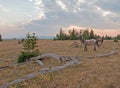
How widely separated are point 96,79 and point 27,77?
4.05 metres

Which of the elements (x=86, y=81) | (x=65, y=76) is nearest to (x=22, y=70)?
(x=65, y=76)

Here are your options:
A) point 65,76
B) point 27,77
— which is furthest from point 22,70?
point 65,76

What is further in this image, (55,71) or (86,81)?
(55,71)

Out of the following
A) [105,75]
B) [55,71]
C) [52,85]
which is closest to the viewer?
[52,85]

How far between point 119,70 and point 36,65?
649cm

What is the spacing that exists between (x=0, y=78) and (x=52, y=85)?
418 cm

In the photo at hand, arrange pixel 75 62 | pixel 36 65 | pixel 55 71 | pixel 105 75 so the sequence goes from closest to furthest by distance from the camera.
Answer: pixel 105 75, pixel 55 71, pixel 75 62, pixel 36 65

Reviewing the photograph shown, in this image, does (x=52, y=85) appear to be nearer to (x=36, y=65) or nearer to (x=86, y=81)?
(x=86, y=81)

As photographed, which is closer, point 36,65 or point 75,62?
point 75,62

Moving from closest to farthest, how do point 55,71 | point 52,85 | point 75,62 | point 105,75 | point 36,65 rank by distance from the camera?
point 52,85
point 105,75
point 55,71
point 75,62
point 36,65

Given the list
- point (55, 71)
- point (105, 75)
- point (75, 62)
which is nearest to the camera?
point (105, 75)

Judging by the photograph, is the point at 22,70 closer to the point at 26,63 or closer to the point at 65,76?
the point at 26,63

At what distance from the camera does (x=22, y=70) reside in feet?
61.0

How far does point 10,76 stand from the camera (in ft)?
56.3
